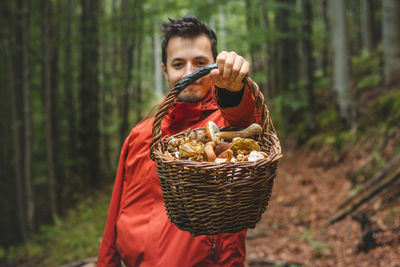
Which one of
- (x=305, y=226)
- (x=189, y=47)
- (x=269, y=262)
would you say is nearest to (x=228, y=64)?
(x=189, y=47)

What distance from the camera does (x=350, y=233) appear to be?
14.5 feet

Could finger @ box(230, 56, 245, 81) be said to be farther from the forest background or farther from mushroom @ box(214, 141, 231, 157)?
the forest background

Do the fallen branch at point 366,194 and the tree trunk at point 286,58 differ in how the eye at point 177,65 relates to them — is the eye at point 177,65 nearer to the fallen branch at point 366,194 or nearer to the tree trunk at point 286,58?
the fallen branch at point 366,194

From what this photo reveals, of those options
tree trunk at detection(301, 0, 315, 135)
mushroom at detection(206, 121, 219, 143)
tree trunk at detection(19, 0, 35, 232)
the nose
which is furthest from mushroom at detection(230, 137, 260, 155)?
tree trunk at detection(301, 0, 315, 135)

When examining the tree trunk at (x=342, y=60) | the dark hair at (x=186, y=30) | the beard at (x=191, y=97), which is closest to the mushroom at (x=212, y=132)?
the beard at (x=191, y=97)

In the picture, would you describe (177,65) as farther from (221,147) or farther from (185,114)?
(221,147)

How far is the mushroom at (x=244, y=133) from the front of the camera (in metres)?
1.44

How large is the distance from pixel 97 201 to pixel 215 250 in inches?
346

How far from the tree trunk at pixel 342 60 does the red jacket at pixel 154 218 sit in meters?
7.36

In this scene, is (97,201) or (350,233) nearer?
(350,233)

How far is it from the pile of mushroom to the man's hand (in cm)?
25

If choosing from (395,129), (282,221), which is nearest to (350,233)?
(282,221)

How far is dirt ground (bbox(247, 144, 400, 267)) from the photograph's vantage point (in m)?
4.00

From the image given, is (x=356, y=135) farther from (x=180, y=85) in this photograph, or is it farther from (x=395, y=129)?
(x=180, y=85)
